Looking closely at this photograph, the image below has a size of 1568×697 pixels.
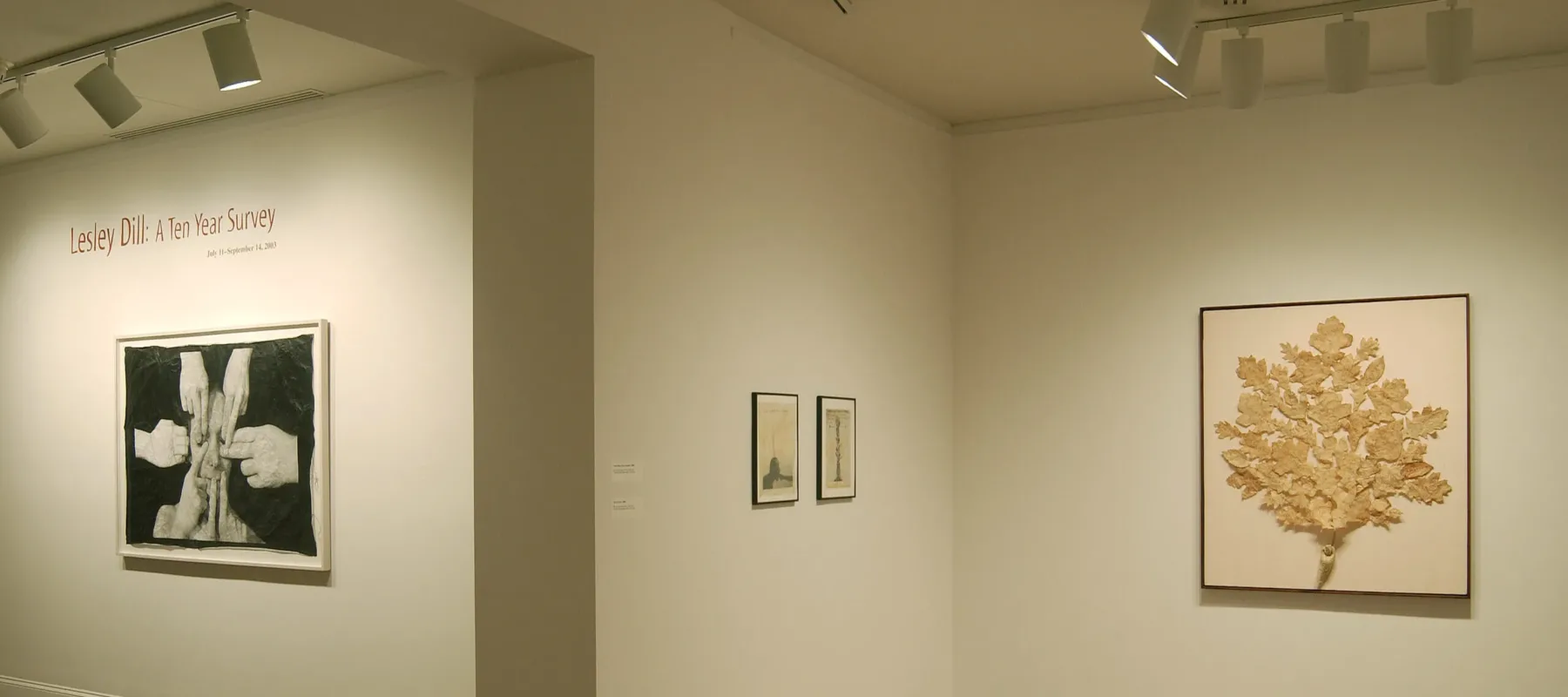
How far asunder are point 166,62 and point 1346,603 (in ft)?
14.9

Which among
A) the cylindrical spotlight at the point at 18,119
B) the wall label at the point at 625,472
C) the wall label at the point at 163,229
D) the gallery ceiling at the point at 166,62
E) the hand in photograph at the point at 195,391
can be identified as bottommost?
the wall label at the point at 625,472

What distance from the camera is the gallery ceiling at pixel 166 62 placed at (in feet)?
12.1

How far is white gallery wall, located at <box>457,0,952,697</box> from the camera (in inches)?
127

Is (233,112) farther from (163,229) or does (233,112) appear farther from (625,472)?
(625,472)

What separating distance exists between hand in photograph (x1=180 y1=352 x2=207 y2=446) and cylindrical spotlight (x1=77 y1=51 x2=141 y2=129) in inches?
53.4

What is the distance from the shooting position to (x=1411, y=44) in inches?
166

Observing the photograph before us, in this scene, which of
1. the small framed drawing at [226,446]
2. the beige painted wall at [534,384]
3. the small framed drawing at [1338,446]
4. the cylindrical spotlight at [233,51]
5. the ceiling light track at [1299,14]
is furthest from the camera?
the small framed drawing at [226,446]

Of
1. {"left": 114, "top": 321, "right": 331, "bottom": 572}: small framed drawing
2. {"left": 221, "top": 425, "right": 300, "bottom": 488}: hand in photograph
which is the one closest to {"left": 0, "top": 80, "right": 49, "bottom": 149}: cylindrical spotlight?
{"left": 114, "top": 321, "right": 331, "bottom": 572}: small framed drawing

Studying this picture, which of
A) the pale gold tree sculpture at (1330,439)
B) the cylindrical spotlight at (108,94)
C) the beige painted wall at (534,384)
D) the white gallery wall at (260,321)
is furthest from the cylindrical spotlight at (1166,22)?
the cylindrical spotlight at (108,94)

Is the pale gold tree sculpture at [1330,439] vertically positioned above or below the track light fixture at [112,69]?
below

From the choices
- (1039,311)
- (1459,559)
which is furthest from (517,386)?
(1459,559)

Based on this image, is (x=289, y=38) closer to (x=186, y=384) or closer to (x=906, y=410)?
(x=186, y=384)

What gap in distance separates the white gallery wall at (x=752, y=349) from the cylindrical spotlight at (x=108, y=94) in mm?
1535

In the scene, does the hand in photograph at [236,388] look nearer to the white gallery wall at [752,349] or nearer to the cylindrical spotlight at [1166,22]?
the white gallery wall at [752,349]
